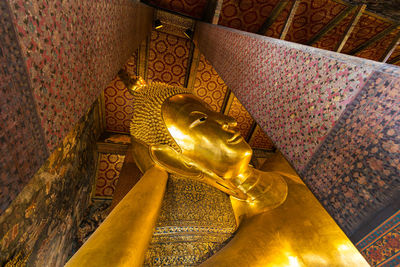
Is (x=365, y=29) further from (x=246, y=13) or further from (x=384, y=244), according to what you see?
(x=384, y=244)

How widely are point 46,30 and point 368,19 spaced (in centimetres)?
385

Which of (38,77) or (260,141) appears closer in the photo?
(38,77)

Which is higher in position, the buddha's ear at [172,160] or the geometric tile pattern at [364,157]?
the geometric tile pattern at [364,157]

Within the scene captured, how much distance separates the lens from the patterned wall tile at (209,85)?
3025 millimetres

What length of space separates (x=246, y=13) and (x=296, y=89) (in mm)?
2533

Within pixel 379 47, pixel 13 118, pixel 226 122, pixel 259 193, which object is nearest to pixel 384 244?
pixel 13 118

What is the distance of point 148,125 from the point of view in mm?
1393

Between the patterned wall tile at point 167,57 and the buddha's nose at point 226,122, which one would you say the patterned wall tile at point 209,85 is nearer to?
the patterned wall tile at point 167,57

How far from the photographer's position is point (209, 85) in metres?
3.17

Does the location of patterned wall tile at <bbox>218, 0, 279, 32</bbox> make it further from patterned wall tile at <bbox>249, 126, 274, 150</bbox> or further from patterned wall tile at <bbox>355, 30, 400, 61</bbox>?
patterned wall tile at <bbox>355, 30, 400, 61</bbox>

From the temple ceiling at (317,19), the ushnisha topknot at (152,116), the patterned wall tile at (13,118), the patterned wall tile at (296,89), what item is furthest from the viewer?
the temple ceiling at (317,19)

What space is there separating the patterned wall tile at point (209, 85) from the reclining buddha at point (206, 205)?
5.30 ft

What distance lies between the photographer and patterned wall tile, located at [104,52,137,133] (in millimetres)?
2740

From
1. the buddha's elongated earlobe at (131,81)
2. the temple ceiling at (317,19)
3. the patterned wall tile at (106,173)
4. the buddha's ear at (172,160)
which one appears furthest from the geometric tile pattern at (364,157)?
the patterned wall tile at (106,173)
